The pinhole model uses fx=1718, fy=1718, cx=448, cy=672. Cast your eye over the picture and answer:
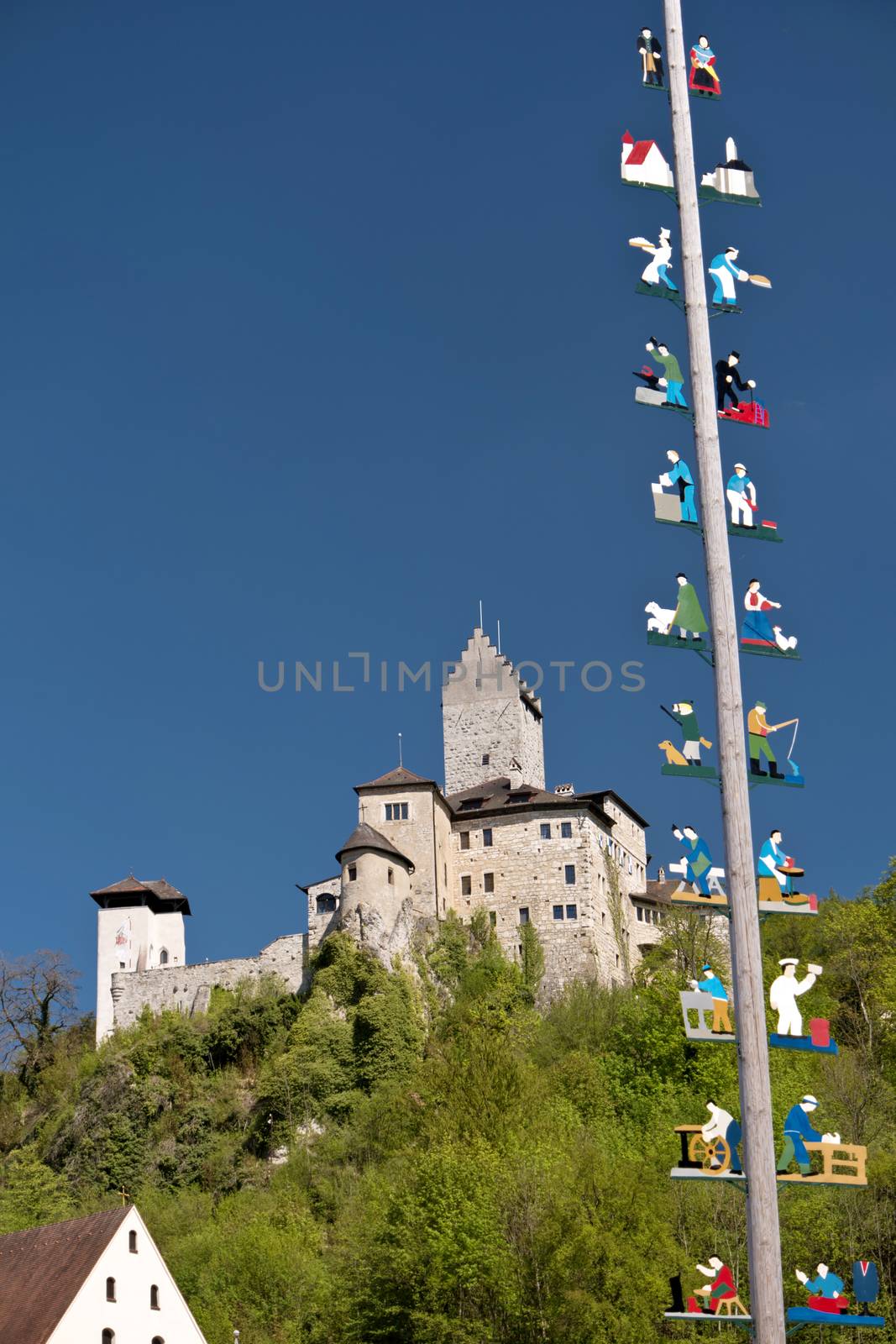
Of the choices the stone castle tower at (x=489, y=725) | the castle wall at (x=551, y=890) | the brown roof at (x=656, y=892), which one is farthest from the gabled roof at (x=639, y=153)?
the stone castle tower at (x=489, y=725)

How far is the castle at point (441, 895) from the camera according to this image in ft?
239

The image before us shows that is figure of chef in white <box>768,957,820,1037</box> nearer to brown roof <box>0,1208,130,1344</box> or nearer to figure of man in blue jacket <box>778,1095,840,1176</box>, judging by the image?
figure of man in blue jacket <box>778,1095,840,1176</box>

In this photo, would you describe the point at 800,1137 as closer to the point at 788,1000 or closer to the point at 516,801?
the point at 788,1000

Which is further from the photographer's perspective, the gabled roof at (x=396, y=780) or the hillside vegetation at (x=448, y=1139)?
the gabled roof at (x=396, y=780)

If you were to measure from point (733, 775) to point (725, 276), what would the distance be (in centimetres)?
447

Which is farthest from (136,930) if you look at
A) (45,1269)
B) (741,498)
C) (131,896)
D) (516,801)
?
(741,498)

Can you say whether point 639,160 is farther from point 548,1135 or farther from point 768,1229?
point 548,1135

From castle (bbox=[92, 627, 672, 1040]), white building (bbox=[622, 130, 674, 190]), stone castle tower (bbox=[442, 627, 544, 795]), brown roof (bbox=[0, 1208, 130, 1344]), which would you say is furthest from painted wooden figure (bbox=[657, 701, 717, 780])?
stone castle tower (bbox=[442, 627, 544, 795])

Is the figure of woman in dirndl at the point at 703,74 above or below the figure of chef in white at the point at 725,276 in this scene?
above

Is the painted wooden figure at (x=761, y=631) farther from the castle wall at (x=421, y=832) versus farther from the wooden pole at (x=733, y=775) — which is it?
the castle wall at (x=421, y=832)

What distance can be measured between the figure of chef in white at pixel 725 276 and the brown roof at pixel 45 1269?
37.5 m

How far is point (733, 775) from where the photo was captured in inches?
482

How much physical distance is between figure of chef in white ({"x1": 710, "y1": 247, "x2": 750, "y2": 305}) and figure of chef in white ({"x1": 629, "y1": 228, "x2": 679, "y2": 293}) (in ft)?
1.33

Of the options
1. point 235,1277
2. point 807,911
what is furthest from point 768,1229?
point 235,1277
